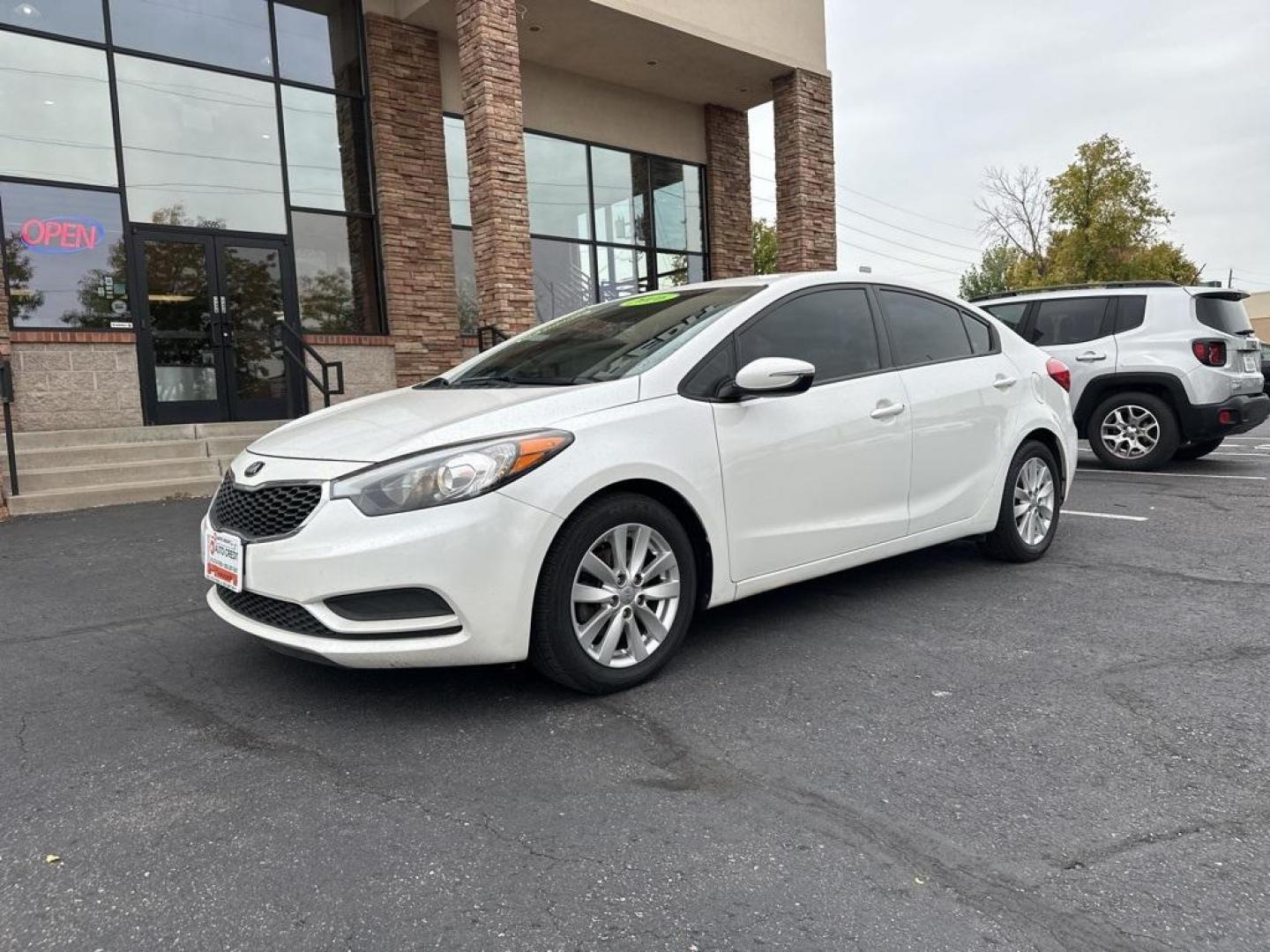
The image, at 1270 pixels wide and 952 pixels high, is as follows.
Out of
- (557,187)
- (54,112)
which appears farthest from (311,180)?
(557,187)

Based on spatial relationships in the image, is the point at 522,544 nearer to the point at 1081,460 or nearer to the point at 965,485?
the point at 965,485

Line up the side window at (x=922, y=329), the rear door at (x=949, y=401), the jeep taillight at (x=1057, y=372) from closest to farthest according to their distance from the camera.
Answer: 1. the rear door at (x=949, y=401)
2. the side window at (x=922, y=329)
3. the jeep taillight at (x=1057, y=372)

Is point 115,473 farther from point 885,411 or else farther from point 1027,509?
point 1027,509

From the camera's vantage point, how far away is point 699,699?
3326mm

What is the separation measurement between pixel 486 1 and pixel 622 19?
8.32ft

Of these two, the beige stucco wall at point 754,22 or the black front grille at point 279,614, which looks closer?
the black front grille at point 279,614

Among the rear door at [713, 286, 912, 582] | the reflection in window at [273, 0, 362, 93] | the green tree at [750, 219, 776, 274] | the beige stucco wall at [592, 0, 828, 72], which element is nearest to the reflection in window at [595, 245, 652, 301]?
the beige stucco wall at [592, 0, 828, 72]

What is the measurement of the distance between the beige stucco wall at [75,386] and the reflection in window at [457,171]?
16.1ft

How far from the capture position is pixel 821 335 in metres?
4.27

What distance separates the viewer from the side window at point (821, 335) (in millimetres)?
4008

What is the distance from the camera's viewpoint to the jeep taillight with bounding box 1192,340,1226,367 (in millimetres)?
8758

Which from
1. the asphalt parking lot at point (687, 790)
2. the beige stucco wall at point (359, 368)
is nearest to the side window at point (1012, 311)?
the asphalt parking lot at point (687, 790)

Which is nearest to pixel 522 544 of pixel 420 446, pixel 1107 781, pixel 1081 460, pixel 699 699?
pixel 420 446

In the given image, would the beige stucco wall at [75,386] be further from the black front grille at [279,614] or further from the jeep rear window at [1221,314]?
the jeep rear window at [1221,314]
